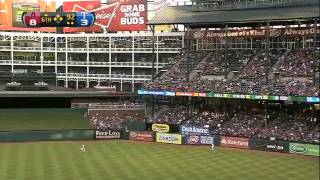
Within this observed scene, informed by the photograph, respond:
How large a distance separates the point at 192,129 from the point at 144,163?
13350 millimetres

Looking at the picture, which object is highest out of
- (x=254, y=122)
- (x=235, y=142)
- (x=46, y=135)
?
(x=254, y=122)

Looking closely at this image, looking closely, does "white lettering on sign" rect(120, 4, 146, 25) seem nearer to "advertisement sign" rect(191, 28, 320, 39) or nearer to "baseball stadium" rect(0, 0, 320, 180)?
"baseball stadium" rect(0, 0, 320, 180)

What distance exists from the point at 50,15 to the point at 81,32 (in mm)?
31729

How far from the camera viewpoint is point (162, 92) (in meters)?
56.2

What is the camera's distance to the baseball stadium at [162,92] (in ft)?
134

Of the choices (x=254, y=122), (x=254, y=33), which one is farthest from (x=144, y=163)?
(x=254, y=33)

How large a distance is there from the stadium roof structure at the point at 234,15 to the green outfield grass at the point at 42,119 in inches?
628

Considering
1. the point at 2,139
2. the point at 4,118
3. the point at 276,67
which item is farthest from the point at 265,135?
the point at 4,118

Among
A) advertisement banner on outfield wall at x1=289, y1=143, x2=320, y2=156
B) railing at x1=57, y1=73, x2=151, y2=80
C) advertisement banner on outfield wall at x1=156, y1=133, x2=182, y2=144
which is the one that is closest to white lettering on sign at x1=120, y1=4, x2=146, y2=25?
railing at x1=57, y1=73, x2=151, y2=80

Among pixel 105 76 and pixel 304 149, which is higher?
pixel 105 76

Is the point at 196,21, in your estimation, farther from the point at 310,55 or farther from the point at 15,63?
the point at 15,63

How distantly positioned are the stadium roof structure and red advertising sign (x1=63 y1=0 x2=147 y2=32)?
1230 centimetres

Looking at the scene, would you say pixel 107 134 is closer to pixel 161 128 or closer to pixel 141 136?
pixel 141 136

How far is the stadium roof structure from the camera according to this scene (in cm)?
4919
